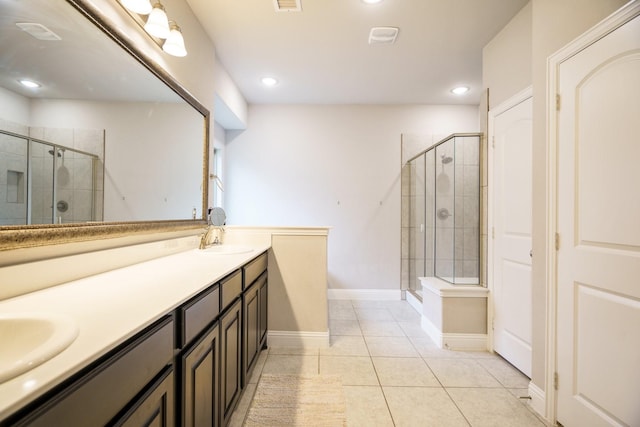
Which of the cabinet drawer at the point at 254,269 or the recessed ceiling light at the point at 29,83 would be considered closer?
the recessed ceiling light at the point at 29,83

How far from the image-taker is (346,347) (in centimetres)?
245

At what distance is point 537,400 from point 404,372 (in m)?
0.78

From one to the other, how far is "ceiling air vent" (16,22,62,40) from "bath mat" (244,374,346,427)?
1.95 m

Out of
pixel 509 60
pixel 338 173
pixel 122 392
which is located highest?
pixel 509 60

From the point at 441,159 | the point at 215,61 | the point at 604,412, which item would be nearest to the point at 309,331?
the point at 604,412

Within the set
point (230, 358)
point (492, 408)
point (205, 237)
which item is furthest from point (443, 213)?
point (230, 358)

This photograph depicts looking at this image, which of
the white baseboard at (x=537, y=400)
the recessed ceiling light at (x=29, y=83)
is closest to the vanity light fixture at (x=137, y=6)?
the recessed ceiling light at (x=29, y=83)

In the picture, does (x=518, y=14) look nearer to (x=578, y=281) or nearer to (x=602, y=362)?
(x=578, y=281)

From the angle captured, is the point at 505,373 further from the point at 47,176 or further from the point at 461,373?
the point at 47,176

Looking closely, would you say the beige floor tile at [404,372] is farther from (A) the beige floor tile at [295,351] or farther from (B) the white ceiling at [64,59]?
(B) the white ceiling at [64,59]

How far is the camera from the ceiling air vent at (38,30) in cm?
96

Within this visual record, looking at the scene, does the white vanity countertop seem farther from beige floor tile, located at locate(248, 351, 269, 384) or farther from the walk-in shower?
the walk-in shower

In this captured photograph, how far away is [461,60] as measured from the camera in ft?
9.05

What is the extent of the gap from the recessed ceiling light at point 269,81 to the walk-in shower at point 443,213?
192cm
